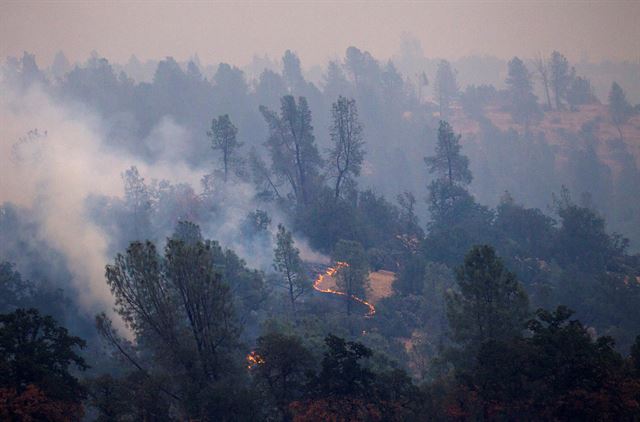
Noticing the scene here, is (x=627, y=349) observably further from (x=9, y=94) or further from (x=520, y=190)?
(x=9, y=94)

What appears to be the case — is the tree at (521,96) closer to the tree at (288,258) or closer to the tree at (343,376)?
the tree at (288,258)

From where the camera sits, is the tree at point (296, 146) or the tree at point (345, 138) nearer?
the tree at point (345, 138)

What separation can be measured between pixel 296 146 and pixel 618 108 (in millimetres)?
76779

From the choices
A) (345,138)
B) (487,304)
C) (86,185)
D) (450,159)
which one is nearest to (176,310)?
(487,304)

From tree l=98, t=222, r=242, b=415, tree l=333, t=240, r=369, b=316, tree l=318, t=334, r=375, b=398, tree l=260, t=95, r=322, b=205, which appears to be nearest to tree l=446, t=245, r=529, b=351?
tree l=318, t=334, r=375, b=398

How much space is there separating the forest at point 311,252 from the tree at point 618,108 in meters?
0.41

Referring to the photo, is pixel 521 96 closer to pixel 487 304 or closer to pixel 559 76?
pixel 559 76

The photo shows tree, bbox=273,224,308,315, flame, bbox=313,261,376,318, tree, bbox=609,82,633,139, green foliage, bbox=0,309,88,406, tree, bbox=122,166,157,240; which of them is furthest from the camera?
tree, bbox=609,82,633,139

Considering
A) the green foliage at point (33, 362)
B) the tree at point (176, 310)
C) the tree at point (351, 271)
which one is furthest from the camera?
the tree at point (351, 271)

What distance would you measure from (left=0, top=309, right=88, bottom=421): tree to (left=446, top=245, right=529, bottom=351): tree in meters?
18.3

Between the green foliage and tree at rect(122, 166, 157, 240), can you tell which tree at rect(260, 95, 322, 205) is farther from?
the green foliage

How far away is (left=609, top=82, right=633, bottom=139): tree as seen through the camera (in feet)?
349

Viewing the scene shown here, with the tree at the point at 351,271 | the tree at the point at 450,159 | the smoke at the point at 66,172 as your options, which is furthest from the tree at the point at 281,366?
the tree at the point at 450,159

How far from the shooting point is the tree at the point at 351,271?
42844mm
